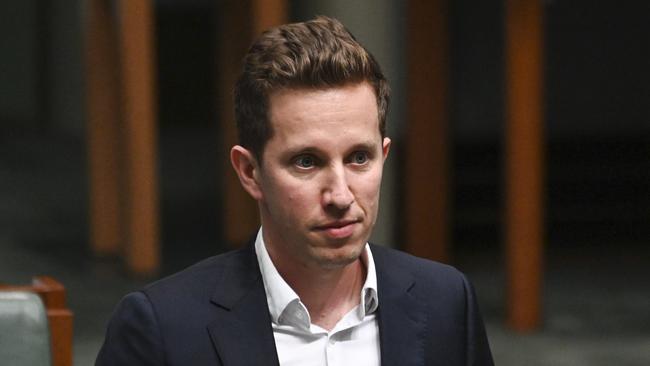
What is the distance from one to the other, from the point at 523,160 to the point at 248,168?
5133 millimetres

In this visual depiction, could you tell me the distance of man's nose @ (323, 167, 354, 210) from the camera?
1983 millimetres

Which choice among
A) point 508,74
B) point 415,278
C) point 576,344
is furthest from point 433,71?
point 415,278

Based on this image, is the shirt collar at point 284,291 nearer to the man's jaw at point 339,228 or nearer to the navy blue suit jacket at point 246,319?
the navy blue suit jacket at point 246,319

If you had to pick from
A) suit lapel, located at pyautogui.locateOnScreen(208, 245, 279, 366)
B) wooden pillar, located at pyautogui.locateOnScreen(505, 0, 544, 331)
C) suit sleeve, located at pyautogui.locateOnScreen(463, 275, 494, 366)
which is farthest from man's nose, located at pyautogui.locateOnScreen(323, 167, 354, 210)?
wooden pillar, located at pyautogui.locateOnScreen(505, 0, 544, 331)

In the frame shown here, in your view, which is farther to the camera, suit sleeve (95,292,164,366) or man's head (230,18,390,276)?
suit sleeve (95,292,164,366)

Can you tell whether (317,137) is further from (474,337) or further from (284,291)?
(474,337)

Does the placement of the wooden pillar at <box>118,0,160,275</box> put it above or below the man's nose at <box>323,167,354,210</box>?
below

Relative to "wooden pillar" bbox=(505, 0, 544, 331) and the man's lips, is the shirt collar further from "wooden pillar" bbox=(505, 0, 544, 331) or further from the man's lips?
"wooden pillar" bbox=(505, 0, 544, 331)

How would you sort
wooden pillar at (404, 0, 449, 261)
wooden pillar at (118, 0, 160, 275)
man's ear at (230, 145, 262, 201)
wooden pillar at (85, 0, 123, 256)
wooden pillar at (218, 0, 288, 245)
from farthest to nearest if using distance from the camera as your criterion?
wooden pillar at (218, 0, 288, 245)
wooden pillar at (85, 0, 123, 256)
wooden pillar at (404, 0, 449, 261)
wooden pillar at (118, 0, 160, 275)
man's ear at (230, 145, 262, 201)

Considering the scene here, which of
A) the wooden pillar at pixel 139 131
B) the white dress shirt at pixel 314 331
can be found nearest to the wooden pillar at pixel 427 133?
the wooden pillar at pixel 139 131

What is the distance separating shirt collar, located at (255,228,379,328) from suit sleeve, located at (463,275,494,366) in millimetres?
169

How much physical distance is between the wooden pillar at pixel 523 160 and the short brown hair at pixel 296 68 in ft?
16.5

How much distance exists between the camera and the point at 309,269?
7.05 ft

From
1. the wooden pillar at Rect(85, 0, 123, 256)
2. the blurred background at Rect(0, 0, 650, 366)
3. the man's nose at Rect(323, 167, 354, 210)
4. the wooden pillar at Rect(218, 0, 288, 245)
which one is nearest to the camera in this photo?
the man's nose at Rect(323, 167, 354, 210)
